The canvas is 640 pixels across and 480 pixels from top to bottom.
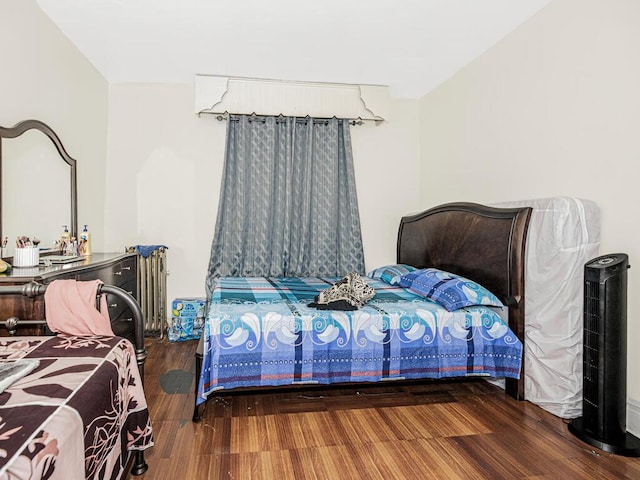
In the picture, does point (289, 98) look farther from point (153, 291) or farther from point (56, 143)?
point (153, 291)

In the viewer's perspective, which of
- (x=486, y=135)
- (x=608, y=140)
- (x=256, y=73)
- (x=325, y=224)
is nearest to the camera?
(x=608, y=140)

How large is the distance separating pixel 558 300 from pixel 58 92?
12.8ft

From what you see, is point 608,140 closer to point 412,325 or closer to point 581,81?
point 581,81

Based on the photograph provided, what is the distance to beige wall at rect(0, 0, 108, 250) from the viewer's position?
8.72 ft

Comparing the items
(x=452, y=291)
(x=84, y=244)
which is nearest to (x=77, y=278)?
(x=84, y=244)

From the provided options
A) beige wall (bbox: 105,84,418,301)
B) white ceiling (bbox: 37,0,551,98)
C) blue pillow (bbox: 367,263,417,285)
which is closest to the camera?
white ceiling (bbox: 37,0,551,98)

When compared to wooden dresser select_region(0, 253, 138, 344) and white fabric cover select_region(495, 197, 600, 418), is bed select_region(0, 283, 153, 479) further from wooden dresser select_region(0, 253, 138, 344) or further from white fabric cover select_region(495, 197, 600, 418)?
white fabric cover select_region(495, 197, 600, 418)

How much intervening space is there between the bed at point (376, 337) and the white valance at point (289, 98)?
2027mm

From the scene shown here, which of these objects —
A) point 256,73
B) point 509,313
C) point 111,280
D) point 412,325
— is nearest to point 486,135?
point 509,313

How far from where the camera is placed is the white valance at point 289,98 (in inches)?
165

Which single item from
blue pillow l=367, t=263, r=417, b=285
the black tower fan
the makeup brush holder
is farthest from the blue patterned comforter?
the makeup brush holder

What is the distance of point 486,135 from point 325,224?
184 centimetres

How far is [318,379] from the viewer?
98.3 inches

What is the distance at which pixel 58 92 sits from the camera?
3.29m
